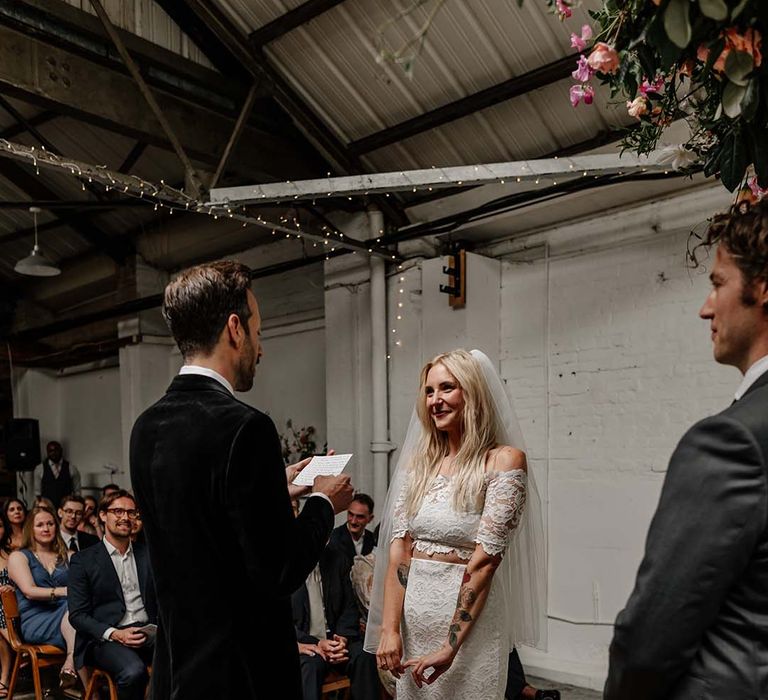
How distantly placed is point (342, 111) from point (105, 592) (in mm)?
4010

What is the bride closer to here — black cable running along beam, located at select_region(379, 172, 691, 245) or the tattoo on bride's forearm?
the tattoo on bride's forearm

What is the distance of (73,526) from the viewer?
6.21 m

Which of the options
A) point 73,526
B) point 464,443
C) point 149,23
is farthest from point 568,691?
point 149,23

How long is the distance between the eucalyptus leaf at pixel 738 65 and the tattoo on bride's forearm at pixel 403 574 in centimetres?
198

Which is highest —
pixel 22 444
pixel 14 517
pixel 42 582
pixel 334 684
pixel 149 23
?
pixel 149 23

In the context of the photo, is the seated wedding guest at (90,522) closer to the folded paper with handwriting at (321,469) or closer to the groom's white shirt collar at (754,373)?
the folded paper with handwriting at (321,469)

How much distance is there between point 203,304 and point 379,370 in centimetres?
488

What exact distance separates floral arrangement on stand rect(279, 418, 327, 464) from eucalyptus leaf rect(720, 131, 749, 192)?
655cm

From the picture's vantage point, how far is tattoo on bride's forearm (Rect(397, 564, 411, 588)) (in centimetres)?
268

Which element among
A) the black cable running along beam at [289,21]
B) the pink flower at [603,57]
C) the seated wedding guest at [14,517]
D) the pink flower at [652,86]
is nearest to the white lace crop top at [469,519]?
the pink flower at [652,86]

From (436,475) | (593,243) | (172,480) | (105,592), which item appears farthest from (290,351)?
(172,480)

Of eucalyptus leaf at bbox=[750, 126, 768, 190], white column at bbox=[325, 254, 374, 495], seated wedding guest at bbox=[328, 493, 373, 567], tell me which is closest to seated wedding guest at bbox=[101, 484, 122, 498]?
seated wedding guest at bbox=[328, 493, 373, 567]

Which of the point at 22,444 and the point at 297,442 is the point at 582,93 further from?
the point at 22,444

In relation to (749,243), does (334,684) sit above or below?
below
